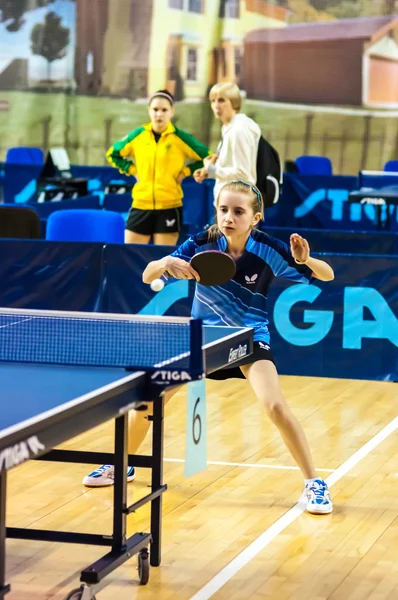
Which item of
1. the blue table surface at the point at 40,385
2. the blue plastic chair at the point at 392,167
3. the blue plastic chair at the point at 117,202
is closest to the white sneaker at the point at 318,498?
the blue table surface at the point at 40,385

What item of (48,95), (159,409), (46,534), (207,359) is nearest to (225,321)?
(159,409)

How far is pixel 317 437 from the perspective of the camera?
600 cm

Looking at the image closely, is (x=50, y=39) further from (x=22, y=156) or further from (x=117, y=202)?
(x=117, y=202)

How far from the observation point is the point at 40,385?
10.7 ft

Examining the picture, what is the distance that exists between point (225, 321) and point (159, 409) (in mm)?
758

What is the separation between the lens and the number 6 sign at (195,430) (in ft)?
12.4

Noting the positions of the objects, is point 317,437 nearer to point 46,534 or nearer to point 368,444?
point 368,444

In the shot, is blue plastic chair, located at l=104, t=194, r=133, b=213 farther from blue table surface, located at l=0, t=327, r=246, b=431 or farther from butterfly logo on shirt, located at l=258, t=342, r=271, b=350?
blue table surface, located at l=0, t=327, r=246, b=431

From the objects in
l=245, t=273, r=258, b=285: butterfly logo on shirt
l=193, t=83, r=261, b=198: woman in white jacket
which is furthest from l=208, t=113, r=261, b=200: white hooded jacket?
l=245, t=273, r=258, b=285: butterfly logo on shirt

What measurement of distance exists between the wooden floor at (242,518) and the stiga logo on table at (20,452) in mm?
1232

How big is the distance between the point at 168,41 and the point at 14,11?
2534 millimetres

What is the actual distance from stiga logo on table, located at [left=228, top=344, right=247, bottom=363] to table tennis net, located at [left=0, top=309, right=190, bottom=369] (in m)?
0.16

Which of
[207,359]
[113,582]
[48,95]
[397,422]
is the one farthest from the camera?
[48,95]

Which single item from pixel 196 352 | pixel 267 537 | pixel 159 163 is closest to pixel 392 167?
pixel 159 163
